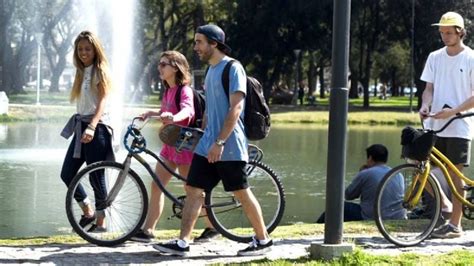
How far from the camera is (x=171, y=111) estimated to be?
7508 millimetres

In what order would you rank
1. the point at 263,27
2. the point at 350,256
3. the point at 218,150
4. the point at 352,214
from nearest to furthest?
the point at 350,256 < the point at 218,150 < the point at 352,214 < the point at 263,27

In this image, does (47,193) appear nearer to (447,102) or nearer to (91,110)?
(91,110)

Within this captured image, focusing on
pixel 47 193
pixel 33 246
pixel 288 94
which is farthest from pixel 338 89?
pixel 288 94

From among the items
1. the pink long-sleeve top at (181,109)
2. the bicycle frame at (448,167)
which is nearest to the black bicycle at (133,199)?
the pink long-sleeve top at (181,109)

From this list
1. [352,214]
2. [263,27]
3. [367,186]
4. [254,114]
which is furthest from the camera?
[263,27]

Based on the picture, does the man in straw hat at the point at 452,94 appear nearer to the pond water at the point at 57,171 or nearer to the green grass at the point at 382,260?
the green grass at the point at 382,260

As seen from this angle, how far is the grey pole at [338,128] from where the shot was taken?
646cm

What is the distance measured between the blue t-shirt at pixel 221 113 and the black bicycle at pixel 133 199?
718 mm

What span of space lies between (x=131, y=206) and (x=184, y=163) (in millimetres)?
598

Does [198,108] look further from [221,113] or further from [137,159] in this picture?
[221,113]

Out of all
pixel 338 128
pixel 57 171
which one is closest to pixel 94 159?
pixel 338 128

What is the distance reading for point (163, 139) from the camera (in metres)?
7.27

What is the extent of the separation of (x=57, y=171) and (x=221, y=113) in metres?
9.84

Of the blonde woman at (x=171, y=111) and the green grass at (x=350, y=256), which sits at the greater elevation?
the blonde woman at (x=171, y=111)
